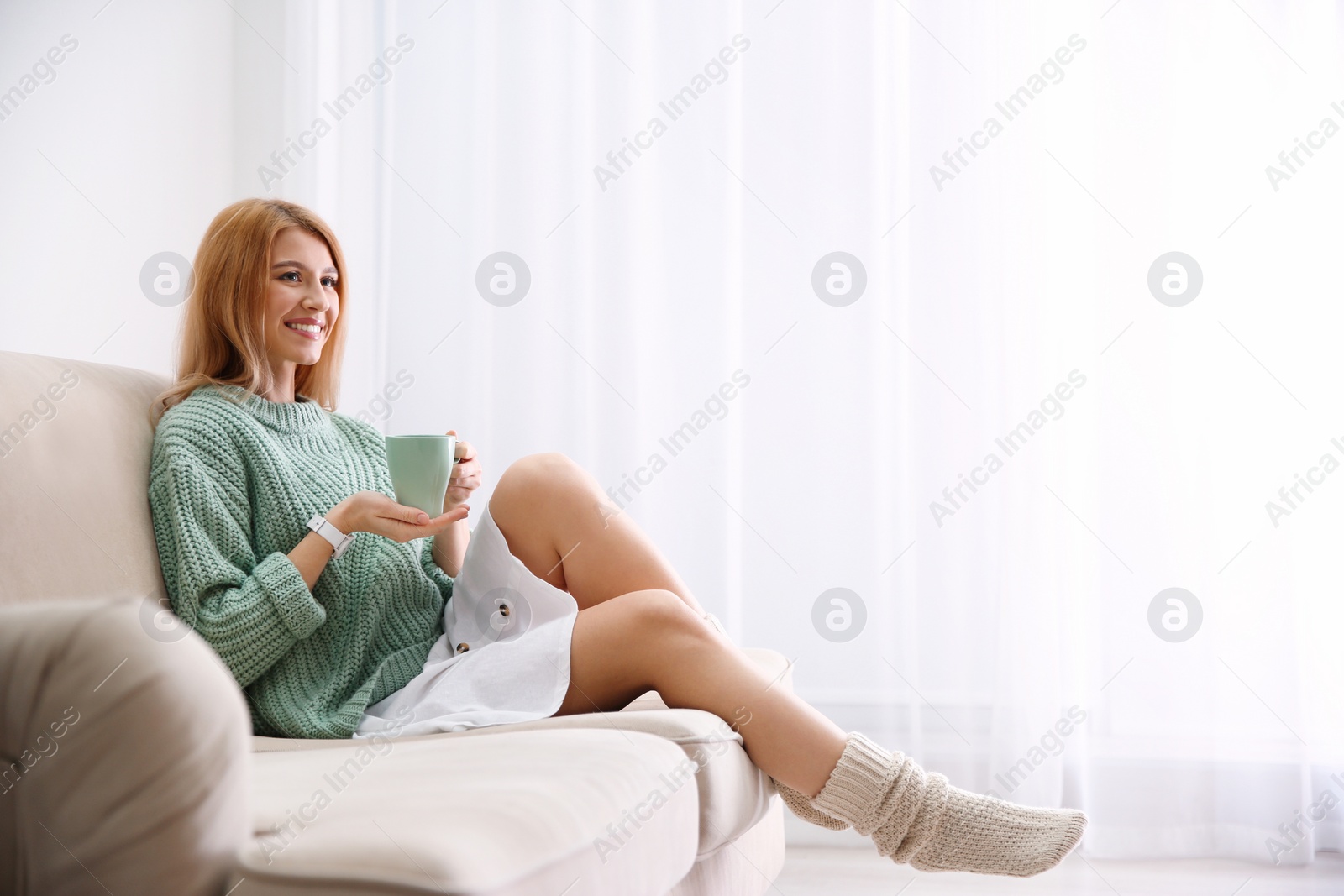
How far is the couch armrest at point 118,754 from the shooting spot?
0.62 meters

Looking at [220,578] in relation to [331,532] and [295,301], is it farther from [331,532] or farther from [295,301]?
[295,301]

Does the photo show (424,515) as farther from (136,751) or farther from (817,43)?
(817,43)

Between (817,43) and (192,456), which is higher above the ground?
(817,43)

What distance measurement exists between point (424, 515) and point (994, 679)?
141 cm

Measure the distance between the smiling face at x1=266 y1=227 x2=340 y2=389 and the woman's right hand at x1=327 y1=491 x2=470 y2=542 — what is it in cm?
33

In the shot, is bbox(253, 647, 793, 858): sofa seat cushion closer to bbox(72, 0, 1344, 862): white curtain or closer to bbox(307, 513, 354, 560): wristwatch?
bbox(307, 513, 354, 560): wristwatch

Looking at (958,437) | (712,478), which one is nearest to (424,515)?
(712,478)

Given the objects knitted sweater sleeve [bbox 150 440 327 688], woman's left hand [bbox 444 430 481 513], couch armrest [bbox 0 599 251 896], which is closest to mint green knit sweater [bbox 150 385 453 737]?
knitted sweater sleeve [bbox 150 440 327 688]

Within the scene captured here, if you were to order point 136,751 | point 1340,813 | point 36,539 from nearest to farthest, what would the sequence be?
1. point 136,751
2. point 36,539
3. point 1340,813

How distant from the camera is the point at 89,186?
1858mm

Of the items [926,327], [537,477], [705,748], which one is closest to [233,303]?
[537,477]

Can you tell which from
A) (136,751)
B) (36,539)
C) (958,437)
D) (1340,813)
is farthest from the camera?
(958,437)

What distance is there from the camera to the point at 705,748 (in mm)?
1051

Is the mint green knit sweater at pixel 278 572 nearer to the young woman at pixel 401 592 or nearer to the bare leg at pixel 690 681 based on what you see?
the young woman at pixel 401 592
